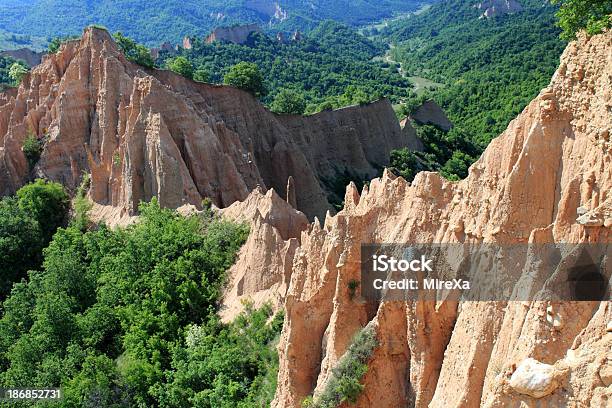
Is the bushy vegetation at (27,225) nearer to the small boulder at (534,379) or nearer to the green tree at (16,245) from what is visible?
the green tree at (16,245)

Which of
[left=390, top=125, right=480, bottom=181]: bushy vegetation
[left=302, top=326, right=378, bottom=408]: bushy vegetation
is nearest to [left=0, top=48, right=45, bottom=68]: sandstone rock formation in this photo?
[left=390, top=125, right=480, bottom=181]: bushy vegetation

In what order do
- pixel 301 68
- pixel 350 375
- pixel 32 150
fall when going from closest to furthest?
1. pixel 350 375
2. pixel 32 150
3. pixel 301 68

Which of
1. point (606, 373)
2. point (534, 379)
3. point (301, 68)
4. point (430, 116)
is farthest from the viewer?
point (301, 68)

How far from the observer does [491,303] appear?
472 inches

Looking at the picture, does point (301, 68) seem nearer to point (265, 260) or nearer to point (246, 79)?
point (246, 79)

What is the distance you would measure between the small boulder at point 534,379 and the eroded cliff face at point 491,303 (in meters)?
0.02

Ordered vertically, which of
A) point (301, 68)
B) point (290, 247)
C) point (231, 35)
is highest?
point (231, 35)

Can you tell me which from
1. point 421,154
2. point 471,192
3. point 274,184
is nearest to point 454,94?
point 421,154

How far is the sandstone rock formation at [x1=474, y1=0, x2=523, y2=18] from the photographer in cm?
14300

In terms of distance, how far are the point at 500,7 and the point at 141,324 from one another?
14032 centimetres

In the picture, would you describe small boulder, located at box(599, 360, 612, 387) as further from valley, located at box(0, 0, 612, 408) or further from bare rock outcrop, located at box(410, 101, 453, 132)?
bare rock outcrop, located at box(410, 101, 453, 132)

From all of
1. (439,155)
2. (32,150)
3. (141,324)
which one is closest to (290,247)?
(141,324)

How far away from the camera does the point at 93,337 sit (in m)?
25.2

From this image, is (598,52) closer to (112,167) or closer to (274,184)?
(112,167)
